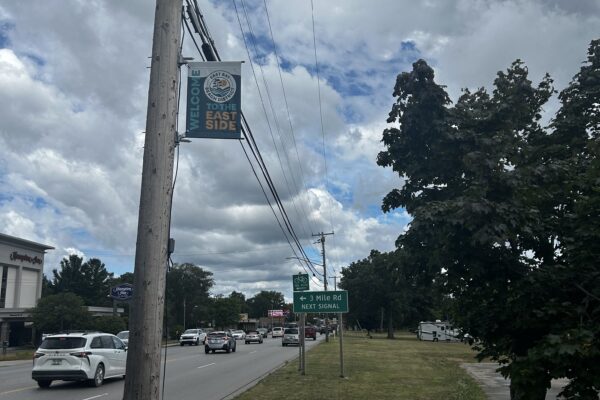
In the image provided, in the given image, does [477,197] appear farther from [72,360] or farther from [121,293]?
[121,293]

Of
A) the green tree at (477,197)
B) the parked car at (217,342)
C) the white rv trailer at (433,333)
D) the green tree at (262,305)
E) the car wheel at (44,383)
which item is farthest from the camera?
the green tree at (262,305)

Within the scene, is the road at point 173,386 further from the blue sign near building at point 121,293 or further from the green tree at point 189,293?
the green tree at point 189,293

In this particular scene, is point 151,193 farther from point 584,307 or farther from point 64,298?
point 64,298

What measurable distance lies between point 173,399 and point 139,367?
10.3 meters

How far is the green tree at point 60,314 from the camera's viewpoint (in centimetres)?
5050

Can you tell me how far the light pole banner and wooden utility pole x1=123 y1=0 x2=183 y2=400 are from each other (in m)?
0.79

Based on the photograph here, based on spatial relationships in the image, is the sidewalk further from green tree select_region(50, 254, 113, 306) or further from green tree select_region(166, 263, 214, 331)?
green tree select_region(50, 254, 113, 306)

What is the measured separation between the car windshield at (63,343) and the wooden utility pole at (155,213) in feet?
43.1

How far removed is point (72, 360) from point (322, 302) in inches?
334

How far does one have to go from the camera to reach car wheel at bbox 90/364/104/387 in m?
17.8

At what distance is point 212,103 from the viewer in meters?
7.44

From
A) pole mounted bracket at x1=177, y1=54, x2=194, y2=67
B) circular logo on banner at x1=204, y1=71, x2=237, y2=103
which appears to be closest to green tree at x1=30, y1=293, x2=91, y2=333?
circular logo on banner at x1=204, y1=71, x2=237, y2=103

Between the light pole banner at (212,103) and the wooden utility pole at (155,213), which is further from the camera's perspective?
the light pole banner at (212,103)

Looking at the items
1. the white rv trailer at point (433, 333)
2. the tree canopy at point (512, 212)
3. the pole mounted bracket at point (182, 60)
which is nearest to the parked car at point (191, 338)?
the white rv trailer at point (433, 333)
